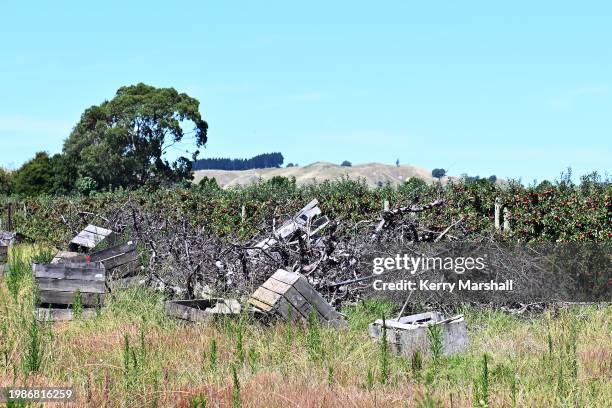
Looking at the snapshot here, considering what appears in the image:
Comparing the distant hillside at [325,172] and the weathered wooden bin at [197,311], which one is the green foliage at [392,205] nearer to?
the weathered wooden bin at [197,311]

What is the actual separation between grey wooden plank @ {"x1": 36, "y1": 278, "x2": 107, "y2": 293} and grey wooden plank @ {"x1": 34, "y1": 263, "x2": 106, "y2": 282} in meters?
0.04

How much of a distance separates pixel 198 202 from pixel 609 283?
17031mm

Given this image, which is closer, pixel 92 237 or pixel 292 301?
pixel 292 301

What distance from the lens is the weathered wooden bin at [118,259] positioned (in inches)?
444

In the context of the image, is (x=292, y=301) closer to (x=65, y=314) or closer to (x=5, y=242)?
(x=65, y=314)

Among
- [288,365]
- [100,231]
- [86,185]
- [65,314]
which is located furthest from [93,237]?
[86,185]

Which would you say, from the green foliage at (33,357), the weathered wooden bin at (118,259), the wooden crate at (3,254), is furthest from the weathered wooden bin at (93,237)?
the green foliage at (33,357)

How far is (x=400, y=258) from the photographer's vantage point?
984cm

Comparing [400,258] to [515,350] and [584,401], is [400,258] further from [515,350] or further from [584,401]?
[584,401]

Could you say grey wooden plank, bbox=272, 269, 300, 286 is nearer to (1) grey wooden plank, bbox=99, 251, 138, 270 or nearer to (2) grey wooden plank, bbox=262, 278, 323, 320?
(2) grey wooden plank, bbox=262, 278, 323, 320

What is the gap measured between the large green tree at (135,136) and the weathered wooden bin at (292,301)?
42.5 meters

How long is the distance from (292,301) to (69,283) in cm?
312

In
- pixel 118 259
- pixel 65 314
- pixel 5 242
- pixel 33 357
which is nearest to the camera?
pixel 33 357

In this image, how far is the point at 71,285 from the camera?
30.4ft
